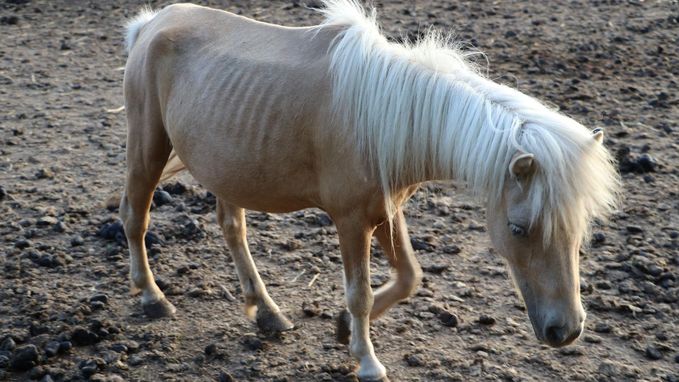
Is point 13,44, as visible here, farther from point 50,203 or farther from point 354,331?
point 354,331

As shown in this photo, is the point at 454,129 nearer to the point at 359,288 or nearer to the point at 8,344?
the point at 359,288

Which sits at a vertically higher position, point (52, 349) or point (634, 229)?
point (634, 229)

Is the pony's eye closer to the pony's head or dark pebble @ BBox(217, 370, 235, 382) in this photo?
the pony's head

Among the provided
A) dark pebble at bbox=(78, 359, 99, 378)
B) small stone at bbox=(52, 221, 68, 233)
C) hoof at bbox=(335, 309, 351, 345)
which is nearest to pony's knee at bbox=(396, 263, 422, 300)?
hoof at bbox=(335, 309, 351, 345)

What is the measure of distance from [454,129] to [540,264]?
63cm

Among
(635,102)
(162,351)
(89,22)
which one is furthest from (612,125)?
(89,22)

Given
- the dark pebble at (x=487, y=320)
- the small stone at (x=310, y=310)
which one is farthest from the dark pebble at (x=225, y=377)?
the dark pebble at (x=487, y=320)

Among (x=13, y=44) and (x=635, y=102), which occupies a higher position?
(x=635, y=102)

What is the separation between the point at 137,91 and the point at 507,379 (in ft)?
7.80

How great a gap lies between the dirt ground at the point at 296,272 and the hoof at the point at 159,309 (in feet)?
0.20

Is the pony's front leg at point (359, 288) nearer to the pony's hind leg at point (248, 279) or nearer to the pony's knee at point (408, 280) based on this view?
the pony's knee at point (408, 280)

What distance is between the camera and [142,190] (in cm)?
463

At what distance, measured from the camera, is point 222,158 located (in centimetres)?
410

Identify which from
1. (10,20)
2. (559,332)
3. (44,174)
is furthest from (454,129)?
(10,20)
